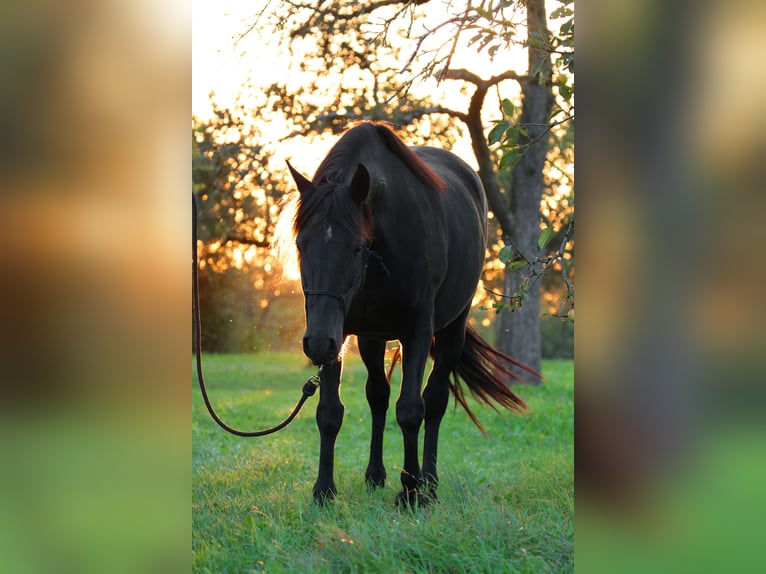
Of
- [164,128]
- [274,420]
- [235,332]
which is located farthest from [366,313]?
[235,332]

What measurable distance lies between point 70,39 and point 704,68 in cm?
119

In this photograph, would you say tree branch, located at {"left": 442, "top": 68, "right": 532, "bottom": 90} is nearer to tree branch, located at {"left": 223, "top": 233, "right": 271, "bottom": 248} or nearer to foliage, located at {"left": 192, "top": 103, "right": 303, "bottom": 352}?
foliage, located at {"left": 192, "top": 103, "right": 303, "bottom": 352}

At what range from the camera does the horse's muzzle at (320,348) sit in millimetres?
3574

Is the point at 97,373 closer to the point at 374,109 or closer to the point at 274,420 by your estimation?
the point at 274,420

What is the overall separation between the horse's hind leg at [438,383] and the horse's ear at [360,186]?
1.85 m

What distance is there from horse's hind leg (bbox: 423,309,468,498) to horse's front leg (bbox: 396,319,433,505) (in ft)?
1.07

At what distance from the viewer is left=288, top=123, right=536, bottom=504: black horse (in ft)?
12.2

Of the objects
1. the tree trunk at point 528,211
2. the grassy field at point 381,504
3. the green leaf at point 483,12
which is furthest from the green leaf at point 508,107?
the tree trunk at point 528,211

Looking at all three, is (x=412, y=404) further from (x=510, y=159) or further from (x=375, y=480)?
(x=510, y=159)

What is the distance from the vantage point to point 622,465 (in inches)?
55.6

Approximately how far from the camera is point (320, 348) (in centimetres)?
360

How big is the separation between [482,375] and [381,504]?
1.81 m

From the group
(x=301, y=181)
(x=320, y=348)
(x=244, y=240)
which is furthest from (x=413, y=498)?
(x=244, y=240)

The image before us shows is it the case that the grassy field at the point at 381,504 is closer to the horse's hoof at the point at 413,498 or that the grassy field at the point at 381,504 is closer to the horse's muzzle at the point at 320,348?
the horse's hoof at the point at 413,498
